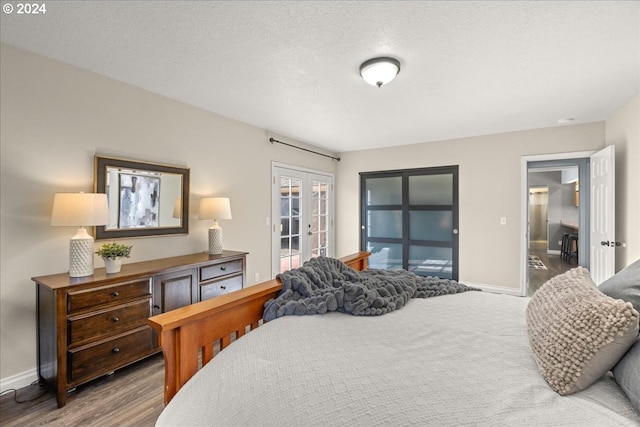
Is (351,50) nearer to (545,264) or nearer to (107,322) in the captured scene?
(107,322)

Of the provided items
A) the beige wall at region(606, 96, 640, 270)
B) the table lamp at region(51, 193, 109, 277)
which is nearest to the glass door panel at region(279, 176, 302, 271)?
the table lamp at region(51, 193, 109, 277)

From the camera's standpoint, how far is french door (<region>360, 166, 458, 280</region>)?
15.8 feet

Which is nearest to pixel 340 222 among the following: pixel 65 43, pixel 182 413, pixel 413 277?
pixel 413 277

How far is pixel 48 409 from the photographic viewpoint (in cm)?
189

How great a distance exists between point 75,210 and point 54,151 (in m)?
0.58

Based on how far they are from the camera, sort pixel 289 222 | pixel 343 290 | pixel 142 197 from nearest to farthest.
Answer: pixel 343 290
pixel 142 197
pixel 289 222

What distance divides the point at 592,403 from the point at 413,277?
1163mm

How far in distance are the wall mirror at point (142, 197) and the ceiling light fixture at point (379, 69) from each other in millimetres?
2045

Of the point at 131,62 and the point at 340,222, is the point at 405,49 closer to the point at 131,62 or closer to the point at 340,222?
the point at 131,62

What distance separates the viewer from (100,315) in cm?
208

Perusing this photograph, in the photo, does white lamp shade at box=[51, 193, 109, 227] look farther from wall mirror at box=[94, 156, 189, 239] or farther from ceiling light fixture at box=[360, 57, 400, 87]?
ceiling light fixture at box=[360, 57, 400, 87]

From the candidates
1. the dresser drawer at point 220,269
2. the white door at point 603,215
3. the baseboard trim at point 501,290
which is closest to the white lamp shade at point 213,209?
the dresser drawer at point 220,269

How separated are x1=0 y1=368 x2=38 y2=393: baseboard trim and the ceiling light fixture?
3331 mm

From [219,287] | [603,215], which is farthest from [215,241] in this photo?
[603,215]
